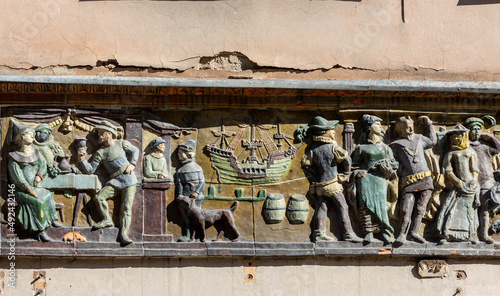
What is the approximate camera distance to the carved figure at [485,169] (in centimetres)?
759

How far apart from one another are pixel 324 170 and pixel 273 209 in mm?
533

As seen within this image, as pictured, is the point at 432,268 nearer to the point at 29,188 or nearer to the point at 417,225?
the point at 417,225

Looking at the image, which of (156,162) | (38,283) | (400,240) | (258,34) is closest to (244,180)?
(156,162)

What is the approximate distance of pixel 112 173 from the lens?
721 cm

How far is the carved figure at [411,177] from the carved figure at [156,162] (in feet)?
6.30

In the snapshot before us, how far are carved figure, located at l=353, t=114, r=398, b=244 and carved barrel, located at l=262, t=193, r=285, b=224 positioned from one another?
0.65 metres

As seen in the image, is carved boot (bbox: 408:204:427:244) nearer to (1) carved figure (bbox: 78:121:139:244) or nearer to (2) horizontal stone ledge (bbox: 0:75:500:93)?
(2) horizontal stone ledge (bbox: 0:75:500:93)

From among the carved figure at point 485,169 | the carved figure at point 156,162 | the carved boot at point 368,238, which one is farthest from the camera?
the carved figure at point 485,169

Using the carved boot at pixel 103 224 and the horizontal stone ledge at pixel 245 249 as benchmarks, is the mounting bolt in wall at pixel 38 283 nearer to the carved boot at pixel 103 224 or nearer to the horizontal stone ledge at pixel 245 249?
the horizontal stone ledge at pixel 245 249

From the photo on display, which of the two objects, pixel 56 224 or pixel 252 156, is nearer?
pixel 56 224

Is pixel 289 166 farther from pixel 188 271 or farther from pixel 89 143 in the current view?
pixel 89 143

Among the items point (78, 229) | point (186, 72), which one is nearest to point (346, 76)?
point (186, 72)

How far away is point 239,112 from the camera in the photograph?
24.5 feet

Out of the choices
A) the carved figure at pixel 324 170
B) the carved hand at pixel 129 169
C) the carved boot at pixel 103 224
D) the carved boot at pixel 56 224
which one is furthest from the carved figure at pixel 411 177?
the carved boot at pixel 56 224
